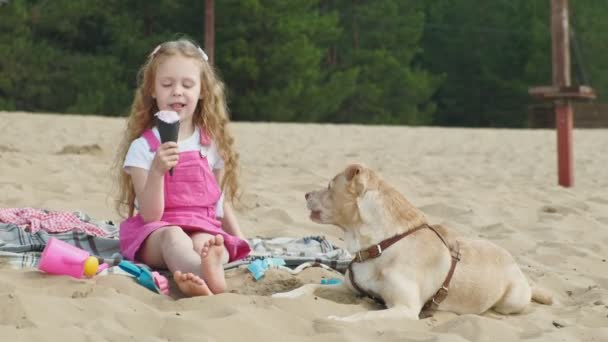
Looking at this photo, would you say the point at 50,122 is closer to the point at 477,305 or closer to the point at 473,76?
the point at 477,305

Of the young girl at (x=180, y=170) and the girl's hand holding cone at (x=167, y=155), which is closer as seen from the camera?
the girl's hand holding cone at (x=167, y=155)

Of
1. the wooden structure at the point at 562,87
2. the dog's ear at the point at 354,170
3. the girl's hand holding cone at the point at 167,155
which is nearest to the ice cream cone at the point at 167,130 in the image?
the girl's hand holding cone at the point at 167,155

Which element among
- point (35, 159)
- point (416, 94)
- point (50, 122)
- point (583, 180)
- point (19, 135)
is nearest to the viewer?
Answer: point (35, 159)

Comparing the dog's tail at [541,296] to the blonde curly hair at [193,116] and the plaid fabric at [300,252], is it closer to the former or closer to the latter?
the plaid fabric at [300,252]

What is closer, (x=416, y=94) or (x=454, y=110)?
(x=416, y=94)

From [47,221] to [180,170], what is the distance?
1009 millimetres

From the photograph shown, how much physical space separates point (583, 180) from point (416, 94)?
85.4ft

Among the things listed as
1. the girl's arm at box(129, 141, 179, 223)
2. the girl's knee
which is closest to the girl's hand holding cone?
the girl's arm at box(129, 141, 179, 223)

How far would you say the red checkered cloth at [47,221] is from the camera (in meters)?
4.91

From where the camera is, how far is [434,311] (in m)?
3.89

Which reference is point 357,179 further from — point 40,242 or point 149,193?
point 40,242

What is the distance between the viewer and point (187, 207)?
4.41m

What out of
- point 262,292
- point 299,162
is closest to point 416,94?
point 299,162

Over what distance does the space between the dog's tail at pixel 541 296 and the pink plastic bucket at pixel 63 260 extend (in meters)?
2.06
